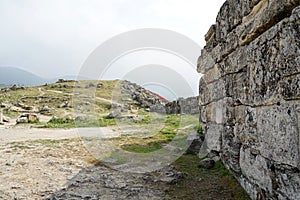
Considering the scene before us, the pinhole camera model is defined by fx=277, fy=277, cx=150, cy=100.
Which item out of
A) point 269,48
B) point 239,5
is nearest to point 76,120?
point 239,5

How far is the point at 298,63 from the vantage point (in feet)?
8.57

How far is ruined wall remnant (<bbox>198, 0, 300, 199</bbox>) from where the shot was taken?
2760 millimetres

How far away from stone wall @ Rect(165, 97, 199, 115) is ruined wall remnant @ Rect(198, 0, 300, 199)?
10.8 m

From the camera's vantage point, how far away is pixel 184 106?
1820 centimetres

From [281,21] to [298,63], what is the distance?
1.98ft

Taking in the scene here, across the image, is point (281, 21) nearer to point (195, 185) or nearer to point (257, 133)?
point (257, 133)

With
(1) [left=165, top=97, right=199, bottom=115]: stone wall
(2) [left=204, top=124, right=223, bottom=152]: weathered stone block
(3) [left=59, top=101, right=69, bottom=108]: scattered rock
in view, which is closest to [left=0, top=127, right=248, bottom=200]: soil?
(2) [left=204, top=124, right=223, bottom=152]: weathered stone block

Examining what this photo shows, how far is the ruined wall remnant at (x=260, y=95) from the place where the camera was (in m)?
2.76

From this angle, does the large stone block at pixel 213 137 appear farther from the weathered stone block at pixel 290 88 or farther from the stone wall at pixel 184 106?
the stone wall at pixel 184 106

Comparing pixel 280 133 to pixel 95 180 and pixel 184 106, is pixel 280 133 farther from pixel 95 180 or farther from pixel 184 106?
pixel 184 106

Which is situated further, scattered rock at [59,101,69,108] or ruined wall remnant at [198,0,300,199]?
scattered rock at [59,101,69,108]

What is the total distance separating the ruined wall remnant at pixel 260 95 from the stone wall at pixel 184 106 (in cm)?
1083

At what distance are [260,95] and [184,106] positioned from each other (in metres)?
14.7

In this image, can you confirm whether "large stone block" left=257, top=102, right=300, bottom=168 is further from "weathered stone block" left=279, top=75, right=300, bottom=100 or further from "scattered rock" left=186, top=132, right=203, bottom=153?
"scattered rock" left=186, top=132, right=203, bottom=153
